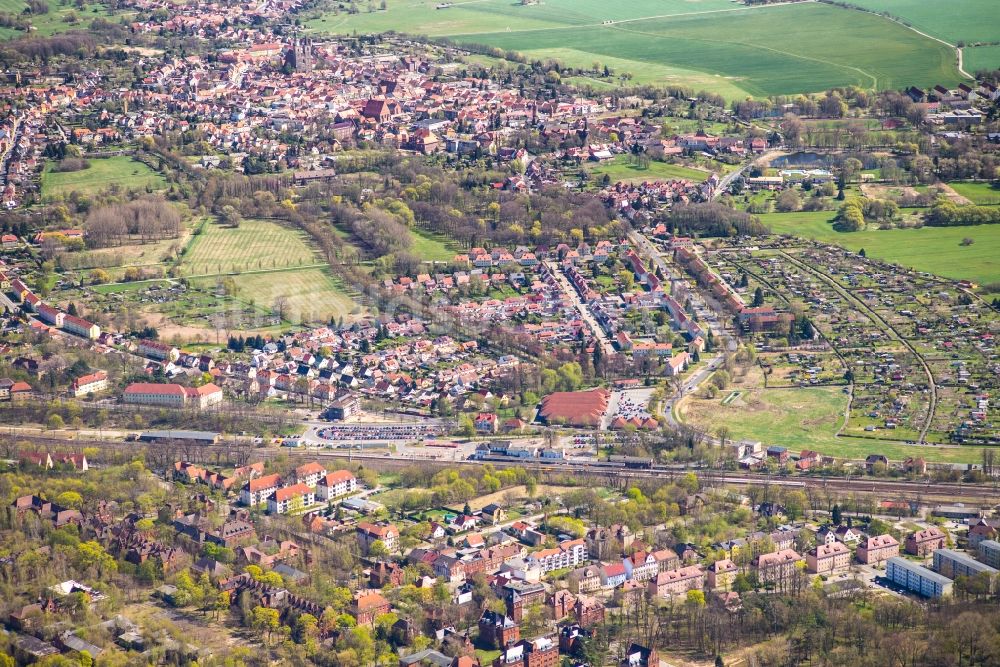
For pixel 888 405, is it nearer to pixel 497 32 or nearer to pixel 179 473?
pixel 179 473

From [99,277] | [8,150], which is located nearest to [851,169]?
[99,277]

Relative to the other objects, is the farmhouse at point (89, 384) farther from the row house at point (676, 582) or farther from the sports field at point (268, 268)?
the row house at point (676, 582)

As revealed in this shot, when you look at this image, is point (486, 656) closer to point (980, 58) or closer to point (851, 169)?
point (851, 169)

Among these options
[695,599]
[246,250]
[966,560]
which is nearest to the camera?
[695,599]

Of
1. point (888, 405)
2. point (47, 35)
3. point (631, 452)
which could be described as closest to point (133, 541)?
point (631, 452)

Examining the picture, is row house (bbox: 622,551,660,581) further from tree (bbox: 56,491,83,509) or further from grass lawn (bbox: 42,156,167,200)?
grass lawn (bbox: 42,156,167,200)

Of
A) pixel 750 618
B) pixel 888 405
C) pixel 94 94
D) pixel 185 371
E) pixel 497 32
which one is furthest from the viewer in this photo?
pixel 497 32

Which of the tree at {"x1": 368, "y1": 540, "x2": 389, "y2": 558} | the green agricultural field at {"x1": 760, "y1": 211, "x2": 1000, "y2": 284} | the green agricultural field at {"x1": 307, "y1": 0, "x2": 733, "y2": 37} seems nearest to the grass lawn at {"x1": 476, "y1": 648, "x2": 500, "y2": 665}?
the tree at {"x1": 368, "y1": 540, "x2": 389, "y2": 558}
